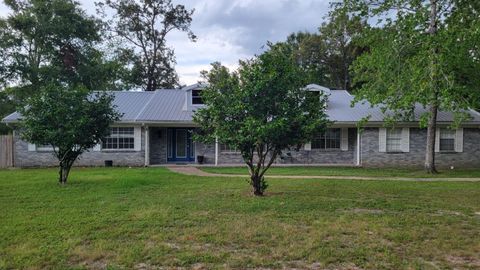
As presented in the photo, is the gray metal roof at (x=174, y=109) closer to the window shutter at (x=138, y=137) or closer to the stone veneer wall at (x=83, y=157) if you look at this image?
the window shutter at (x=138, y=137)

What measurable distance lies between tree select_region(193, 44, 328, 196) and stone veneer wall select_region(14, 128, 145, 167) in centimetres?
1038

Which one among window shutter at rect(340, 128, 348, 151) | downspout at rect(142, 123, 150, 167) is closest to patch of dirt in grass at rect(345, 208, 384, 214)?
window shutter at rect(340, 128, 348, 151)

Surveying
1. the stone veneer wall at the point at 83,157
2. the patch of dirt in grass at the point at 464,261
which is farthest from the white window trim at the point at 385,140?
the patch of dirt in grass at the point at 464,261

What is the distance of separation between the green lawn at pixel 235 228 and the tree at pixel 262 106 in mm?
1375

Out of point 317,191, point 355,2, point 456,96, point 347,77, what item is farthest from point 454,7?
point 347,77

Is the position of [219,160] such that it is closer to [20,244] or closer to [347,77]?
[20,244]

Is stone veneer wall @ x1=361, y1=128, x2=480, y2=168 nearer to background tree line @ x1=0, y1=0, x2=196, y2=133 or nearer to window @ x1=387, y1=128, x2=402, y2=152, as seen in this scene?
window @ x1=387, y1=128, x2=402, y2=152

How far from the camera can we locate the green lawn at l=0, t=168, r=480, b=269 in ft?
15.9

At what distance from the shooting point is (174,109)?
2064cm

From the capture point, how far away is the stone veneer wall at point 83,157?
19047mm

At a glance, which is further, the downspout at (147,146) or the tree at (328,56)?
the tree at (328,56)

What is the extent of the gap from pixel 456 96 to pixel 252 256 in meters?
7.06

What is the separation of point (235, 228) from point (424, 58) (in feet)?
20.5

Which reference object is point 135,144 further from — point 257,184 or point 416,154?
point 416,154
